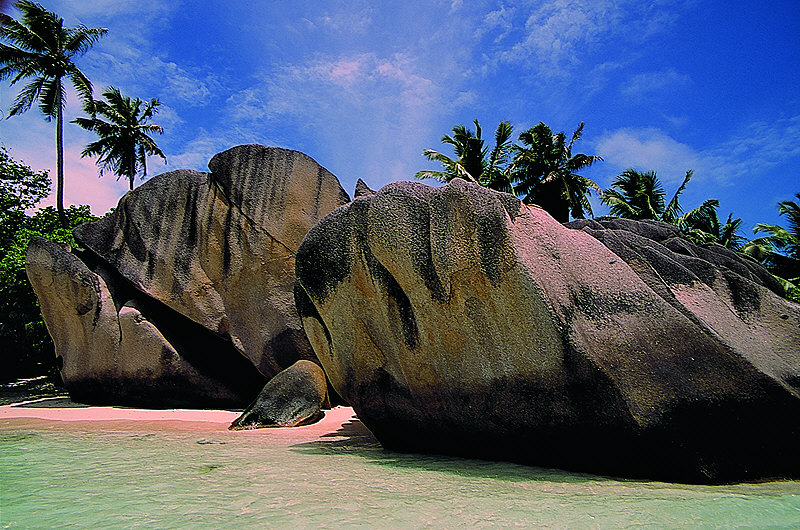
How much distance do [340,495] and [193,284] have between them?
322 inches

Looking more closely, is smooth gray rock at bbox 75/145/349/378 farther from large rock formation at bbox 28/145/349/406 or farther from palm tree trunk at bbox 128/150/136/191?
palm tree trunk at bbox 128/150/136/191

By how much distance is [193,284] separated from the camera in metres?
10.5

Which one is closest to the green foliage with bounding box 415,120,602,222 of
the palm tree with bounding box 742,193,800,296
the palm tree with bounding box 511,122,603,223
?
the palm tree with bounding box 511,122,603,223

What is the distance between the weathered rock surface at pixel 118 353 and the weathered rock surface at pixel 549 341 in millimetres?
5955

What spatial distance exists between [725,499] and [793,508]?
342 millimetres

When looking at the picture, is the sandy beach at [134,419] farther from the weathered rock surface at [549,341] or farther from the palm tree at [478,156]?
the palm tree at [478,156]

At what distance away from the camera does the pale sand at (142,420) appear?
Answer: 741cm

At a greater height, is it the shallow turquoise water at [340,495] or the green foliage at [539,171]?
the green foliage at [539,171]

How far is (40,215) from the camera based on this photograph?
18.9 meters

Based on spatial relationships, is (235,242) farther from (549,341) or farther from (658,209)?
(658,209)

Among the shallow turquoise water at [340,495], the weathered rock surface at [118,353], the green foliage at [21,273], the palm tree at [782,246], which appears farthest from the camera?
the palm tree at [782,246]

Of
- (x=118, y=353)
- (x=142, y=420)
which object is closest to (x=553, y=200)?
(x=118, y=353)

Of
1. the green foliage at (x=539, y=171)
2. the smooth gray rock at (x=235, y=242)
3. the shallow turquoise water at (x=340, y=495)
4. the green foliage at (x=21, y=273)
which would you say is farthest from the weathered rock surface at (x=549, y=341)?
the green foliage at (x=539, y=171)

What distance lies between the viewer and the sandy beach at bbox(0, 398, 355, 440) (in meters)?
7.45
